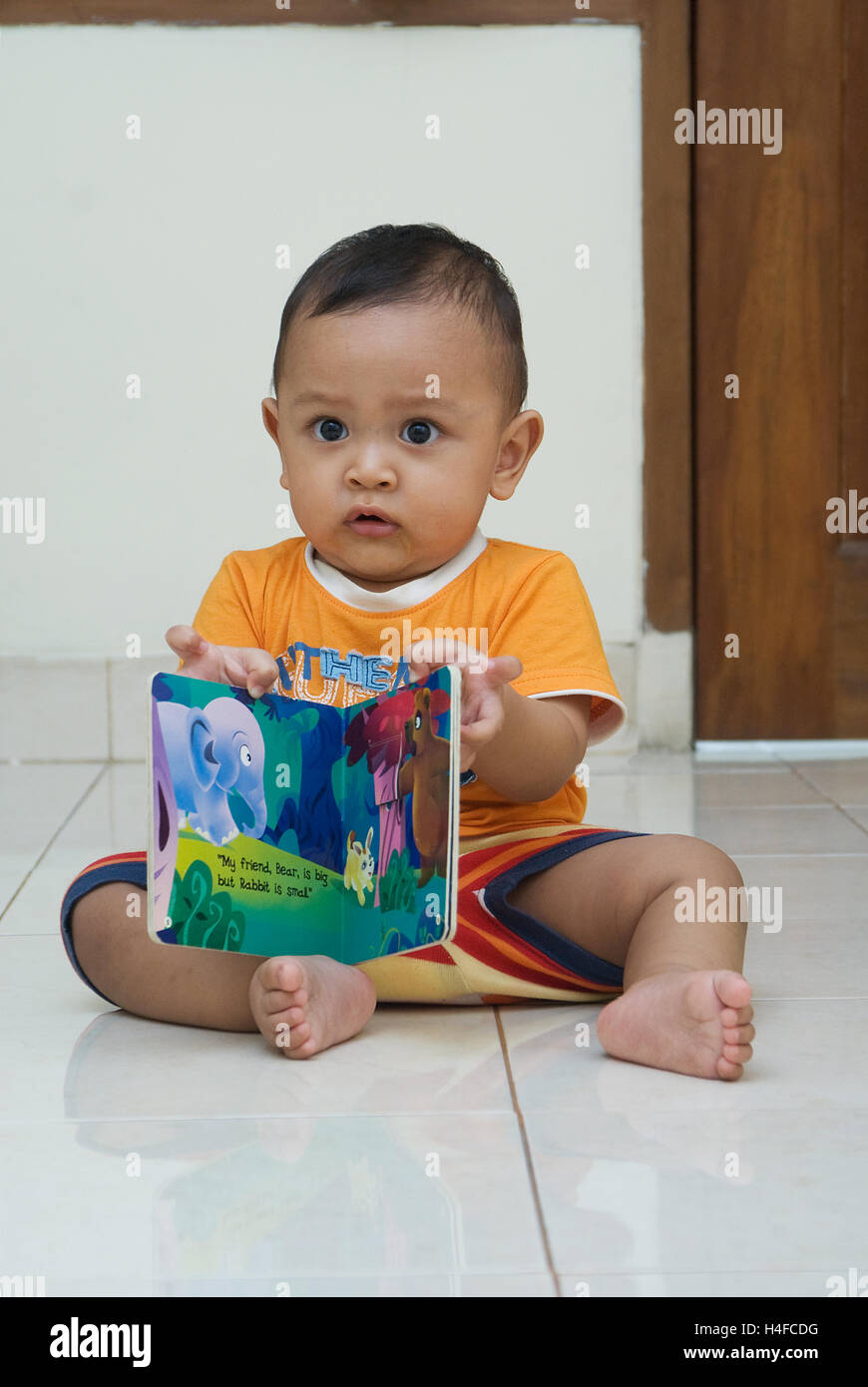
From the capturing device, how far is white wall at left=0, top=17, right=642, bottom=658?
2.01 meters

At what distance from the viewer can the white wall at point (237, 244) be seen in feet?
6.58

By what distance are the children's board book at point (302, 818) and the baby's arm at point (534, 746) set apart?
54mm

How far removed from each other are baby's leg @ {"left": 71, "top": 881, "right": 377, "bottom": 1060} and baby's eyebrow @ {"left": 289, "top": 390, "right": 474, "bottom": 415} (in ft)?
1.05

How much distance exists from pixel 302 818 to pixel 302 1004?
0.13 m

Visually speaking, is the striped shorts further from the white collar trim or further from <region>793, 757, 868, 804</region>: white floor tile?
<region>793, 757, 868, 804</region>: white floor tile

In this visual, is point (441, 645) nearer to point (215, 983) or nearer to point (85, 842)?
point (215, 983)

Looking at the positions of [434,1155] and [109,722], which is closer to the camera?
[434,1155]

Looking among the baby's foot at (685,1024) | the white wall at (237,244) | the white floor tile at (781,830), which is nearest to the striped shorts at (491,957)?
the baby's foot at (685,1024)

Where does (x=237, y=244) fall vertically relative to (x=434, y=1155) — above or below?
above

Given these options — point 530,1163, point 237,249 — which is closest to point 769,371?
point 237,249

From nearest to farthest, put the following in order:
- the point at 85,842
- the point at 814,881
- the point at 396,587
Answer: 1. the point at 396,587
2. the point at 814,881
3. the point at 85,842

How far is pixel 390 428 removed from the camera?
0.92 m

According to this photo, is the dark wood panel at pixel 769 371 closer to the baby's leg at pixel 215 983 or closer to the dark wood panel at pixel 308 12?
the dark wood panel at pixel 308 12

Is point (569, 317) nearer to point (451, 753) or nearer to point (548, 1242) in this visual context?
point (451, 753)
